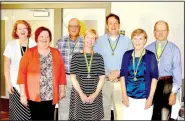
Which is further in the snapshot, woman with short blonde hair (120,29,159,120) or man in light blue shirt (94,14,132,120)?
man in light blue shirt (94,14,132,120)

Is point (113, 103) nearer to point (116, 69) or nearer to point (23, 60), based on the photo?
point (116, 69)

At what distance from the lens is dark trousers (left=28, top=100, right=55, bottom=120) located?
2527 millimetres

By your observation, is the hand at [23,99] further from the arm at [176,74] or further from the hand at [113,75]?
the arm at [176,74]

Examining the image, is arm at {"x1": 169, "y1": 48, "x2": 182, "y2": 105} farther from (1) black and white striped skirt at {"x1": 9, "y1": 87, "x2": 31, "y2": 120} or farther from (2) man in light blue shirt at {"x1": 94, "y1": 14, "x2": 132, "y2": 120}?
(1) black and white striped skirt at {"x1": 9, "y1": 87, "x2": 31, "y2": 120}

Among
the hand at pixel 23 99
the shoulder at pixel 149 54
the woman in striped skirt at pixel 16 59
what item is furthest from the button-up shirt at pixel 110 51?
the hand at pixel 23 99

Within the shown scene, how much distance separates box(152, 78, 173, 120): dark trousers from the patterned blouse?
3.61 feet

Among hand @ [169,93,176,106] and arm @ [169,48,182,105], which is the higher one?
arm @ [169,48,182,105]

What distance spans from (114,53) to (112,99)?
53cm

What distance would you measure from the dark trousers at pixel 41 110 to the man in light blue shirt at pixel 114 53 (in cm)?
63

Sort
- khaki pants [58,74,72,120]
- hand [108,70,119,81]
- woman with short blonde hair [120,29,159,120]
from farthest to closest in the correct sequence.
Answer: khaki pants [58,74,72,120] → hand [108,70,119,81] → woman with short blonde hair [120,29,159,120]

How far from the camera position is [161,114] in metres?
2.68

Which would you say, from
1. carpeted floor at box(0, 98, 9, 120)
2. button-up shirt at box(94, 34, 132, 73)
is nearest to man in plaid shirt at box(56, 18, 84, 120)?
button-up shirt at box(94, 34, 132, 73)

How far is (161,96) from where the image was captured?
2617 mm

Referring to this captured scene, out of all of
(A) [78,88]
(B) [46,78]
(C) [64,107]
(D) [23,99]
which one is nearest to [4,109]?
(D) [23,99]
